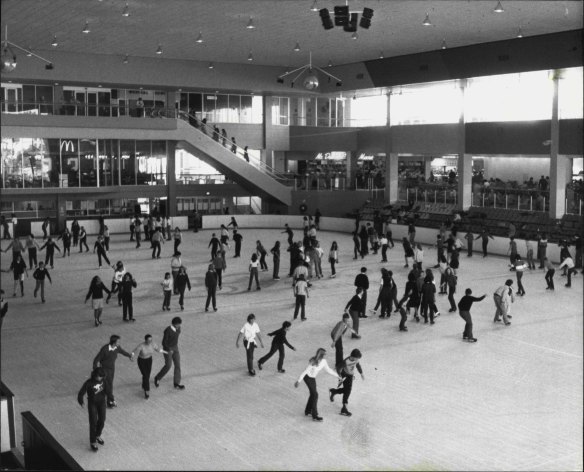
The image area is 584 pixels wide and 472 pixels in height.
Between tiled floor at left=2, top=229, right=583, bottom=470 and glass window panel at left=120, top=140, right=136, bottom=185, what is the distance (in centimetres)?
2232

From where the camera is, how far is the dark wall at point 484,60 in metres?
32.1

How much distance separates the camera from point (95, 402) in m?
10.3

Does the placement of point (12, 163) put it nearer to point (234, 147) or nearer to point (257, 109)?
point (234, 147)

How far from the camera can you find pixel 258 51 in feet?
125

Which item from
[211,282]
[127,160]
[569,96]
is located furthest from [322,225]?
[211,282]

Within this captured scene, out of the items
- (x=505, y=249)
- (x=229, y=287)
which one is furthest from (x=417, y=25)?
(x=229, y=287)

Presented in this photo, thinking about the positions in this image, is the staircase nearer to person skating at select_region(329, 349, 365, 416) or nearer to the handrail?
the handrail

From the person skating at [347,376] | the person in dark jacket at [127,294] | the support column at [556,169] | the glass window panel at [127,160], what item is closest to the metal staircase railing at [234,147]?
the glass window panel at [127,160]

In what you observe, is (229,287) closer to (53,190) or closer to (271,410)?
(271,410)

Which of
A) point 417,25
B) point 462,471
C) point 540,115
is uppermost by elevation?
point 417,25

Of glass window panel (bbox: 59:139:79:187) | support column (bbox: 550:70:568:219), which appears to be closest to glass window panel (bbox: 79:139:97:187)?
glass window panel (bbox: 59:139:79:187)

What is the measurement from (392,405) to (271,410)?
75.5 inches

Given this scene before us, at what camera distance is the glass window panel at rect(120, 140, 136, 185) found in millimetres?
→ 43688

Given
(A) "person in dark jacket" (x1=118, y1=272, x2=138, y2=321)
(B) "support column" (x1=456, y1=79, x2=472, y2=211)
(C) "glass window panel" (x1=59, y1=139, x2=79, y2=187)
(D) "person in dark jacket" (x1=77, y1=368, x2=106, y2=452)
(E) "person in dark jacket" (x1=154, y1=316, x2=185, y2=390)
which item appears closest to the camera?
(D) "person in dark jacket" (x1=77, y1=368, x2=106, y2=452)
